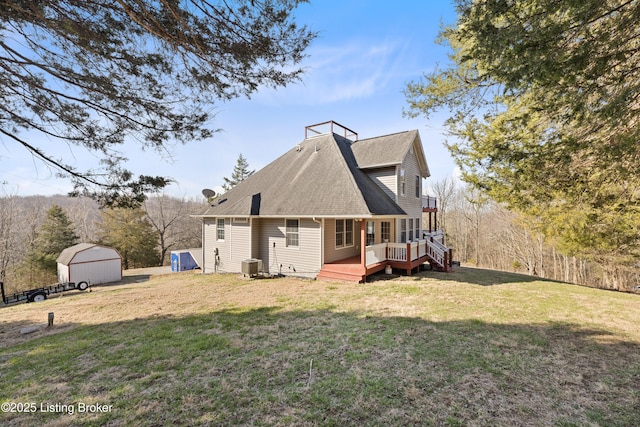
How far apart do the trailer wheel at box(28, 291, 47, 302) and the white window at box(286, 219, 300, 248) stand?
42.9 feet

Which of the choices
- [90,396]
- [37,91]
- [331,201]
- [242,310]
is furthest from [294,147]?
[90,396]

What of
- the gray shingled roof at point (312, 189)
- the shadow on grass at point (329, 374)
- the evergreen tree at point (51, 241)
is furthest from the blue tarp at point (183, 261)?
the shadow on grass at point (329, 374)

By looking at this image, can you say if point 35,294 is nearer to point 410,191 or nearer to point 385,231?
point 385,231

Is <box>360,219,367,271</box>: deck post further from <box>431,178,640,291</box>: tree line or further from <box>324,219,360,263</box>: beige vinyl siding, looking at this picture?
<box>431,178,640,291</box>: tree line

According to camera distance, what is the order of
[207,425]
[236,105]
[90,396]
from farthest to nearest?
1. [236,105]
2. [90,396]
3. [207,425]

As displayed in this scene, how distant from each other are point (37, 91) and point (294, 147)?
12924 mm

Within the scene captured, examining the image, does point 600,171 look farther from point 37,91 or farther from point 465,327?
Result: point 37,91

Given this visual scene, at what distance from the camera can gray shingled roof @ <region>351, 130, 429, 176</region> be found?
45.6 ft

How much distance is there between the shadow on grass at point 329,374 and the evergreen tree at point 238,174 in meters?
37.9

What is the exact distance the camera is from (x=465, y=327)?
246 inches

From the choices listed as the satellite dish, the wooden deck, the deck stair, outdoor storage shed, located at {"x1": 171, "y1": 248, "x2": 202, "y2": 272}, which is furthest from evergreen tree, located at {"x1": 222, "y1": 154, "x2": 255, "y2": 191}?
the deck stair

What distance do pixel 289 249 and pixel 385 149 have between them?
24.8 feet

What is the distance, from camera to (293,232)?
12.6 meters

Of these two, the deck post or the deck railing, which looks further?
the deck railing
